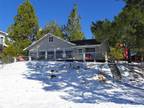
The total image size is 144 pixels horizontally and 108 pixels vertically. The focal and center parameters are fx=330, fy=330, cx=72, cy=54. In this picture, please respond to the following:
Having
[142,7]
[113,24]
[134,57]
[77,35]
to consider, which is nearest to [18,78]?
[113,24]

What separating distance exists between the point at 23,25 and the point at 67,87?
30.3 metres

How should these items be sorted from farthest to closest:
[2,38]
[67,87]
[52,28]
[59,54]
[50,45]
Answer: [52,28] < [2,38] < [50,45] < [59,54] < [67,87]

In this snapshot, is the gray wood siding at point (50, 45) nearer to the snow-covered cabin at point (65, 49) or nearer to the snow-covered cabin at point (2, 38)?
the snow-covered cabin at point (65, 49)

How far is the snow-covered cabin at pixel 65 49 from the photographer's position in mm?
47384

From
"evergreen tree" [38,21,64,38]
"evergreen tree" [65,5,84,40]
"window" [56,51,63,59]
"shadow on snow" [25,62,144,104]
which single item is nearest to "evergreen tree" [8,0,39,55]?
"window" [56,51,63,59]

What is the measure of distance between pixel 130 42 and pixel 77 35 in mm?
41239

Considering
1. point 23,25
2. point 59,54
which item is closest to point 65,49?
point 59,54

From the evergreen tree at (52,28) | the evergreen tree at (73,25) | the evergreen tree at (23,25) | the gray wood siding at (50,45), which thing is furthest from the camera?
the evergreen tree at (73,25)

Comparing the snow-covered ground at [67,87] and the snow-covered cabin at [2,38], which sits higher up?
the snow-covered cabin at [2,38]

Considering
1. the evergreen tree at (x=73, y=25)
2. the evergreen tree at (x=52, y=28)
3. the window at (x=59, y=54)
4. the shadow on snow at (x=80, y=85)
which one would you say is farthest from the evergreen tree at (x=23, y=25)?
the evergreen tree at (x=73, y=25)

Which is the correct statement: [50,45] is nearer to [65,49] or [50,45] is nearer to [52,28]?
[65,49]

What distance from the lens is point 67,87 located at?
27438 mm

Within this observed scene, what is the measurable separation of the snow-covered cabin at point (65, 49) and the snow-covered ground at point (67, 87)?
9381 millimetres

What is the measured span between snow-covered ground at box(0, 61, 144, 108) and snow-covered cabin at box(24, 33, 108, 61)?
9.38 meters
